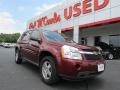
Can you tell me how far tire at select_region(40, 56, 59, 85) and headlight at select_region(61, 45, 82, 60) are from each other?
1.60ft

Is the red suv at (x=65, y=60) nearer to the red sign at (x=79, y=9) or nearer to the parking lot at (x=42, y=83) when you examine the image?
the parking lot at (x=42, y=83)

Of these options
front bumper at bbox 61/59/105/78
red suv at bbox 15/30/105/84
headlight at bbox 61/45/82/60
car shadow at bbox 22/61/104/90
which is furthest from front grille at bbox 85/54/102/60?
car shadow at bbox 22/61/104/90

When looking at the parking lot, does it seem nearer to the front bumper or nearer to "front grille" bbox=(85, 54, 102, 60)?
the front bumper

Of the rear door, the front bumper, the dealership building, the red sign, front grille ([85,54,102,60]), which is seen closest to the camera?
the front bumper

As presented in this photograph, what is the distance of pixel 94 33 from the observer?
23000 millimetres

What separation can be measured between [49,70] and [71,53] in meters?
0.94

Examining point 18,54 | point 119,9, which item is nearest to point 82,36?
point 119,9

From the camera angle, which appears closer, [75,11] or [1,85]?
[1,85]

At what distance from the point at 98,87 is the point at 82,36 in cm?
1967

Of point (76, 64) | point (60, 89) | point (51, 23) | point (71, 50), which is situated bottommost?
point (60, 89)

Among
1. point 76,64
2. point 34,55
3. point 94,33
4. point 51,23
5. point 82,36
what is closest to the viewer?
point 76,64

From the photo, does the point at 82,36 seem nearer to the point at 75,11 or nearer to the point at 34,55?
the point at 75,11

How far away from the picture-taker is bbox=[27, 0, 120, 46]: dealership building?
17.0 meters

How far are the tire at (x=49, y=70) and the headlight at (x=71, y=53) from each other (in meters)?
0.49
